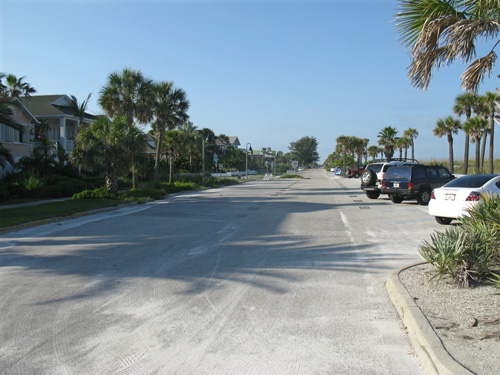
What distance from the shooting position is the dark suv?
18.5 meters

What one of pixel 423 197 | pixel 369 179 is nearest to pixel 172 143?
pixel 369 179

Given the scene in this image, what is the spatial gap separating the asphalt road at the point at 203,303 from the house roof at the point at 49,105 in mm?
27146

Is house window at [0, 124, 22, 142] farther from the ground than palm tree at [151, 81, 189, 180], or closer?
closer

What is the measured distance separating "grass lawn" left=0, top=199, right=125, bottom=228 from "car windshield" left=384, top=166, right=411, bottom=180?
12.3 m

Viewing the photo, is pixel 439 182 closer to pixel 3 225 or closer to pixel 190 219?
pixel 190 219

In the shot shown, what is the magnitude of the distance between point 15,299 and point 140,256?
2907 millimetres

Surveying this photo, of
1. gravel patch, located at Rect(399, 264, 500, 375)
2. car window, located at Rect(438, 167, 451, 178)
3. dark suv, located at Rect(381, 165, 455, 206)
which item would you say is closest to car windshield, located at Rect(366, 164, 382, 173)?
car window, located at Rect(438, 167, 451, 178)

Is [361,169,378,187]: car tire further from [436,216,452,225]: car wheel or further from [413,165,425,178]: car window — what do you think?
[436,216,452,225]: car wheel

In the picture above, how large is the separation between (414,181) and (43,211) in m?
14.8

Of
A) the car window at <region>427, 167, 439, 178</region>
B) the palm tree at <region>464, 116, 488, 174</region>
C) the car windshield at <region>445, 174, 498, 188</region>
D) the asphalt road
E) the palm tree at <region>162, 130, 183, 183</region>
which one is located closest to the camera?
the asphalt road

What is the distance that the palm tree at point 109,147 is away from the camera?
2139cm

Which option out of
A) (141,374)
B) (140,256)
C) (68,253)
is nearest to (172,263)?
(140,256)

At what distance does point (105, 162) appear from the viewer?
21781mm

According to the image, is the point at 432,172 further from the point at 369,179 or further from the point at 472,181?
the point at 472,181
